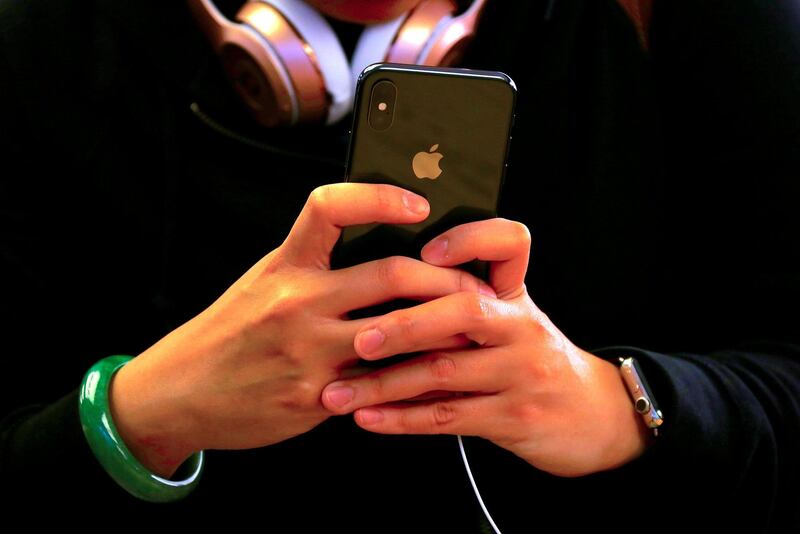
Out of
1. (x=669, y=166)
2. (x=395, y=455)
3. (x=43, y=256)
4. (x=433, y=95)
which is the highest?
(x=433, y=95)

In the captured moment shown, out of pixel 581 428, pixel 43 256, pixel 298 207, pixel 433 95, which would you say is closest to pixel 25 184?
pixel 43 256

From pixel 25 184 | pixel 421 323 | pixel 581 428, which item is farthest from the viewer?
pixel 25 184

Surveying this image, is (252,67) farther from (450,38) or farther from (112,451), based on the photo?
(112,451)

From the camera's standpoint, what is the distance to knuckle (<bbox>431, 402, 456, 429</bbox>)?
55 centimetres

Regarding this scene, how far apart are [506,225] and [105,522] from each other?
47 centimetres

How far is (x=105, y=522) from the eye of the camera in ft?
2.21

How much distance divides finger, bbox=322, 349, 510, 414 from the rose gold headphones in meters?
0.30

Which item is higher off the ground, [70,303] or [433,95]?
[433,95]

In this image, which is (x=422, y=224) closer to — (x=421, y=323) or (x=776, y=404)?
(x=421, y=323)

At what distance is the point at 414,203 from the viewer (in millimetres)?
491

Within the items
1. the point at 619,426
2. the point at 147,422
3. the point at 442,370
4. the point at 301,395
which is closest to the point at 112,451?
the point at 147,422

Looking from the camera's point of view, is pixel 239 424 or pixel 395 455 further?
pixel 395 455

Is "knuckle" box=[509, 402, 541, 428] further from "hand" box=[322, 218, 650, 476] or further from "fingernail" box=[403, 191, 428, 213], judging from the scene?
"fingernail" box=[403, 191, 428, 213]

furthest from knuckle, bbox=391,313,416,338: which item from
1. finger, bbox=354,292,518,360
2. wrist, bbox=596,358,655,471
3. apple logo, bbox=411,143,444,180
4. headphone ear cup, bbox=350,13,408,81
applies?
headphone ear cup, bbox=350,13,408,81
